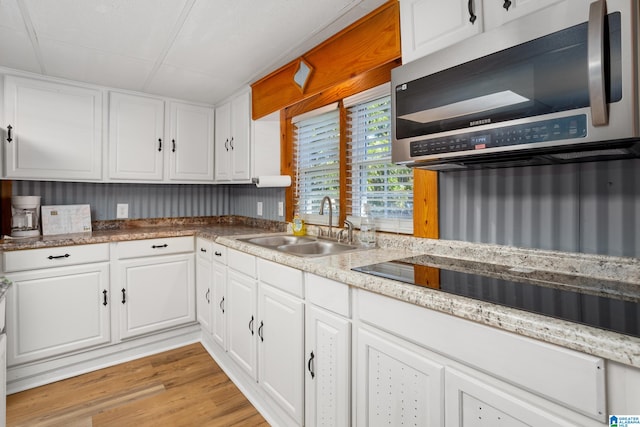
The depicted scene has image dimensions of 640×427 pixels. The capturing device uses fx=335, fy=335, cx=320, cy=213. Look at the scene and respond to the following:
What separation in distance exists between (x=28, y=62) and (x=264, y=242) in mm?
1981

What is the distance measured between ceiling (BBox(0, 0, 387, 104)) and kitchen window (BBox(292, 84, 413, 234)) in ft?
1.55

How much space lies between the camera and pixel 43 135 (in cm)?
248

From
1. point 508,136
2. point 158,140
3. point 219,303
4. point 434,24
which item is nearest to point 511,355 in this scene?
point 508,136

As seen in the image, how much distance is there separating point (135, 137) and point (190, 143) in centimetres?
46

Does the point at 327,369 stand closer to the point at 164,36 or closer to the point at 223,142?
the point at 164,36

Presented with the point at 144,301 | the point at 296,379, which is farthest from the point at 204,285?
the point at 296,379

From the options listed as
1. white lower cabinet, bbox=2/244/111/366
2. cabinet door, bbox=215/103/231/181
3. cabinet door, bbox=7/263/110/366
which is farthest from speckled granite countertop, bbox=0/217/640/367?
cabinet door, bbox=215/103/231/181

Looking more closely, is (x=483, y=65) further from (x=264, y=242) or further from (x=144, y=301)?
(x=144, y=301)

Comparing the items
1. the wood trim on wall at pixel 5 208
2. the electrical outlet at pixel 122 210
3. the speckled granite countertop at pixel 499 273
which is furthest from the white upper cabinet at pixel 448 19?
the wood trim on wall at pixel 5 208

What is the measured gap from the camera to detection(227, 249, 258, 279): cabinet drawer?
198 cm

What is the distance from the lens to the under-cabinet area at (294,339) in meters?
0.81

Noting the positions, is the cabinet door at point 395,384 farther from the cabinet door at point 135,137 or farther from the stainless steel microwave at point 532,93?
the cabinet door at point 135,137

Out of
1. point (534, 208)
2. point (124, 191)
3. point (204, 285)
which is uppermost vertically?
point (124, 191)

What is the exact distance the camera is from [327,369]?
143 cm
